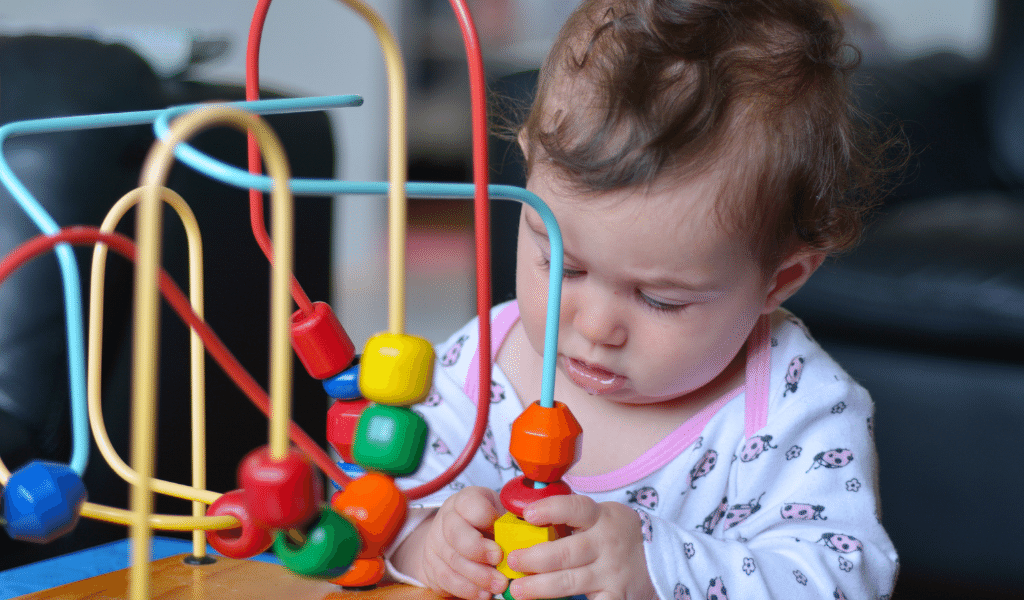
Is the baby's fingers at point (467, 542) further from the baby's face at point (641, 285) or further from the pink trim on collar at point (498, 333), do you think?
the pink trim on collar at point (498, 333)

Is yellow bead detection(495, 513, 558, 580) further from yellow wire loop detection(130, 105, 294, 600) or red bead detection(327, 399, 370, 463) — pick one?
yellow wire loop detection(130, 105, 294, 600)

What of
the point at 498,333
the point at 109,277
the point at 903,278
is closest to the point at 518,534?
the point at 498,333

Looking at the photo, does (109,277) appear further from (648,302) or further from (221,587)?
(648,302)

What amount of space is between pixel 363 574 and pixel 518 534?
0.38 feet

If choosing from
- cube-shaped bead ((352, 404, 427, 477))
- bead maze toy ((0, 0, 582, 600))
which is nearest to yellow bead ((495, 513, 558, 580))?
bead maze toy ((0, 0, 582, 600))

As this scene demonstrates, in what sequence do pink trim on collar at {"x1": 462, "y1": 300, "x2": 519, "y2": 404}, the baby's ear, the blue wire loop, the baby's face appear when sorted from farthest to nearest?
pink trim on collar at {"x1": 462, "y1": 300, "x2": 519, "y2": 404}
the baby's ear
the baby's face
the blue wire loop

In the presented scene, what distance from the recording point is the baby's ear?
0.66m

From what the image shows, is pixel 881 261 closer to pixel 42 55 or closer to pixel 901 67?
pixel 901 67

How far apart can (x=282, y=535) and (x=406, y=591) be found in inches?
8.4

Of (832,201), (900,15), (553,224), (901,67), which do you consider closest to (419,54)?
(900,15)

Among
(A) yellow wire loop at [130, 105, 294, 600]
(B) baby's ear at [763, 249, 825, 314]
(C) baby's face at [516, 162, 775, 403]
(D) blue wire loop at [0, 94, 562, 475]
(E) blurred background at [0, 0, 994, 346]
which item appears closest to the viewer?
(A) yellow wire loop at [130, 105, 294, 600]

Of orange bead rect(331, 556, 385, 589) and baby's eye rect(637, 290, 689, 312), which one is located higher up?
baby's eye rect(637, 290, 689, 312)

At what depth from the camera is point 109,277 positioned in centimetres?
82

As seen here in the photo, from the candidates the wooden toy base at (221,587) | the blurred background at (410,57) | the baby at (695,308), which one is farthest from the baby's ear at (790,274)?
the blurred background at (410,57)
